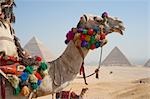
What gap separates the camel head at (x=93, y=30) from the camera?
5.09 m

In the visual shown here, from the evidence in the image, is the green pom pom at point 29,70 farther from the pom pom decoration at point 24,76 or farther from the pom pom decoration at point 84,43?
the pom pom decoration at point 84,43

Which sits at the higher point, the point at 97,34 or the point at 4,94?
the point at 97,34

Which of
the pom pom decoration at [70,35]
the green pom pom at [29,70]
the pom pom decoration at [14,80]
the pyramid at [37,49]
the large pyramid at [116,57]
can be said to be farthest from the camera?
the large pyramid at [116,57]

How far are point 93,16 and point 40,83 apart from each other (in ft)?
3.02

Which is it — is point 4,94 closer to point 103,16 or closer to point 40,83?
point 40,83

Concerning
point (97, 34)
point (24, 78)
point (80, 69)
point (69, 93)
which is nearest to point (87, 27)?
point (97, 34)

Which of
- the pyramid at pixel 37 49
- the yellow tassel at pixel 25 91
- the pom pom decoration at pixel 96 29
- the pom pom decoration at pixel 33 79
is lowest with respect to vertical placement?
the pyramid at pixel 37 49

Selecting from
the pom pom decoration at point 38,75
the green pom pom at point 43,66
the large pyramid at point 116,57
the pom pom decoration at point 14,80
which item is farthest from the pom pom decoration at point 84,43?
the large pyramid at point 116,57

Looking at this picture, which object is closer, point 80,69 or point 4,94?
point 4,94

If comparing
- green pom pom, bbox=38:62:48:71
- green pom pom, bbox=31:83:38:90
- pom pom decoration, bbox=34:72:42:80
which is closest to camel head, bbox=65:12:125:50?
green pom pom, bbox=38:62:48:71

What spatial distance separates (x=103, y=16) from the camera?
5.22 metres

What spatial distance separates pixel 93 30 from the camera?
513cm

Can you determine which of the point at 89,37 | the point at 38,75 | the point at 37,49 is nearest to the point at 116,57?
the point at 37,49

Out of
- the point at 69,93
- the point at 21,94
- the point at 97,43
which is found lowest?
the point at 69,93
